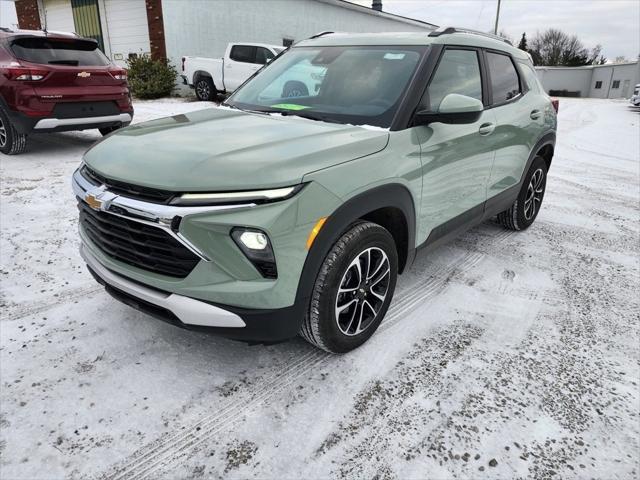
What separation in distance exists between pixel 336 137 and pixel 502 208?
2.30 m

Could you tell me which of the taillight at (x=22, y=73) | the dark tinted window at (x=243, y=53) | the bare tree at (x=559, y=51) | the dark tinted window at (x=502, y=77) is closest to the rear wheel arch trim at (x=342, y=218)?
the dark tinted window at (x=502, y=77)

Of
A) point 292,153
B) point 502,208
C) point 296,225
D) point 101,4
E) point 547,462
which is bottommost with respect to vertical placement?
point 547,462

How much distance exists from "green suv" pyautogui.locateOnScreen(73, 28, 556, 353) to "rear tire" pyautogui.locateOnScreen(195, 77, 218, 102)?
38.4 ft

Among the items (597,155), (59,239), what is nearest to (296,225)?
(59,239)

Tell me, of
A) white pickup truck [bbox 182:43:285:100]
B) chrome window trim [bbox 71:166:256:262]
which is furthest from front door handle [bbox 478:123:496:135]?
white pickup truck [bbox 182:43:285:100]

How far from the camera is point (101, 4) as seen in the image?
58.7ft

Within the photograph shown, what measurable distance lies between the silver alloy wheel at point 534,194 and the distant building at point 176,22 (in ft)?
48.3

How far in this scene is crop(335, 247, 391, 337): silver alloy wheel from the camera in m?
2.53

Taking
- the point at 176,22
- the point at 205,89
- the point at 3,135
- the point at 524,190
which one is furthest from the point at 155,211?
the point at 176,22

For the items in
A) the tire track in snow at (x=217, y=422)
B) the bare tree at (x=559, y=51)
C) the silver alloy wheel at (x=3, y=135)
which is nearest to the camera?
the tire track in snow at (x=217, y=422)

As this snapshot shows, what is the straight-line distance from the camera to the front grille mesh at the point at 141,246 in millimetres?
2094

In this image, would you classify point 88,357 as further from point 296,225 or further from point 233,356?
point 296,225

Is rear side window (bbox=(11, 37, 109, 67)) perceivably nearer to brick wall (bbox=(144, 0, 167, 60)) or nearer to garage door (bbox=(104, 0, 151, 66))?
brick wall (bbox=(144, 0, 167, 60))

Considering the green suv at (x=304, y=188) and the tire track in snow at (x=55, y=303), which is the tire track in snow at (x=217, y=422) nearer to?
the green suv at (x=304, y=188)
